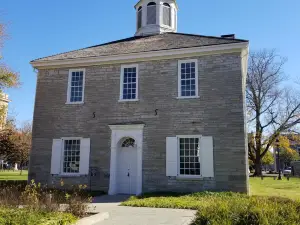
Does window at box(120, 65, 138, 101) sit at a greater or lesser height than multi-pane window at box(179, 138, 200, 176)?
greater

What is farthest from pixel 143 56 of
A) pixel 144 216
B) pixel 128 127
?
pixel 144 216

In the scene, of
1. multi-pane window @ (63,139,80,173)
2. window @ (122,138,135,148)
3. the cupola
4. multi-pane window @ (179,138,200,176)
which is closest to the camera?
multi-pane window @ (179,138,200,176)

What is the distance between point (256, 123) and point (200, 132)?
25042mm

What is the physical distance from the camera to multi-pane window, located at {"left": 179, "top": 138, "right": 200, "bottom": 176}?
44.5 ft

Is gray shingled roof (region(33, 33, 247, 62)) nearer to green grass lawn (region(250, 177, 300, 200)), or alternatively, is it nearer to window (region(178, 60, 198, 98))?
window (region(178, 60, 198, 98))

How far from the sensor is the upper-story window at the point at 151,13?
2045 cm

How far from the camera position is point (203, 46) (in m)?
14.0

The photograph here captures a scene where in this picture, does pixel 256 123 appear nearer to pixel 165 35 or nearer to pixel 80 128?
pixel 165 35

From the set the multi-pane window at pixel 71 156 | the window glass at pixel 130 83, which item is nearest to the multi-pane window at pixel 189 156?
the window glass at pixel 130 83

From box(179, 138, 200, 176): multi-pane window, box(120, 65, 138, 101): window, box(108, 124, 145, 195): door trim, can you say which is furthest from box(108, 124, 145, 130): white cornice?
box(179, 138, 200, 176): multi-pane window

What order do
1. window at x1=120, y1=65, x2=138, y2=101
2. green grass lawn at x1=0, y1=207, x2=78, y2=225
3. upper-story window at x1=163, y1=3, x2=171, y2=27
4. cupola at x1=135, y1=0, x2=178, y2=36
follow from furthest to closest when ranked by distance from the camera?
upper-story window at x1=163, y1=3, x2=171, y2=27 → cupola at x1=135, y1=0, x2=178, y2=36 → window at x1=120, y1=65, x2=138, y2=101 → green grass lawn at x1=0, y1=207, x2=78, y2=225

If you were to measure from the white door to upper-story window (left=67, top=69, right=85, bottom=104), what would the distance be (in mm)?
3671

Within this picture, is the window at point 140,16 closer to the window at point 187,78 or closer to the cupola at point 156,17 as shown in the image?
the cupola at point 156,17

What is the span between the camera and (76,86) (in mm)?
15953
